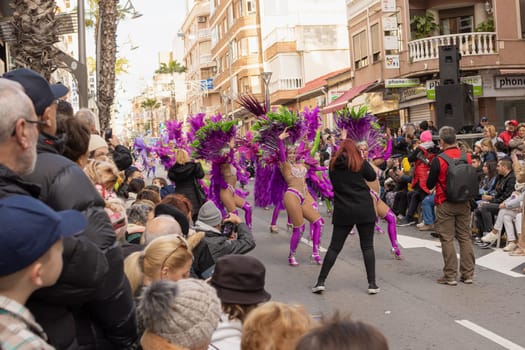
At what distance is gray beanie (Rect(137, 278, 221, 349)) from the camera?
2.88 metres

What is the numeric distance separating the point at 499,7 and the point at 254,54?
3106 cm

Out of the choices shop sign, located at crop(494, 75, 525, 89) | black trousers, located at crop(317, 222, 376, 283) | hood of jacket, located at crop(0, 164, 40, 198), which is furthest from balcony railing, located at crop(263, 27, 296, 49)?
hood of jacket, located at crop(0, 164, 40, 198)

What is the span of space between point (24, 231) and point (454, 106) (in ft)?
44.9

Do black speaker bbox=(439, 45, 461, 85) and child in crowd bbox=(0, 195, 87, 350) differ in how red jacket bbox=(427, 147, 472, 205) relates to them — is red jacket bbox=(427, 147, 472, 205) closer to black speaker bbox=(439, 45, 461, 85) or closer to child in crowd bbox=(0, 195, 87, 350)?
black speaker bbox=(439, 45, 461, 85)

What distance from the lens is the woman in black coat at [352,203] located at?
836 centimetres

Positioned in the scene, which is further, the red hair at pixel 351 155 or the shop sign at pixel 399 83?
the shop sign at pixel 399 83

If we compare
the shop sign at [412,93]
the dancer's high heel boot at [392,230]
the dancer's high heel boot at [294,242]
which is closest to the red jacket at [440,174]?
the dancer's high heel boot at [392,230]

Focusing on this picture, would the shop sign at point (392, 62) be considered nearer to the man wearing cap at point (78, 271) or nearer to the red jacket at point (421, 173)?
the red jacket at point (421, 173)

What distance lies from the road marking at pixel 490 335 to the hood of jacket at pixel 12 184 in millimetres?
5016

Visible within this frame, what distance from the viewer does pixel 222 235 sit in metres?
5.81

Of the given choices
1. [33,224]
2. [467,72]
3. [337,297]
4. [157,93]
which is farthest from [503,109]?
[157,93]

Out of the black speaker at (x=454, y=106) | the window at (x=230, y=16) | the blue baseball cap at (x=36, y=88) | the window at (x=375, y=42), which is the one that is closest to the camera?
the blue baseball cap at (x=36, y=88)

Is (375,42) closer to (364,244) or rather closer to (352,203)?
(352,203)

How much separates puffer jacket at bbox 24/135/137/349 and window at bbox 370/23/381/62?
27.4m
